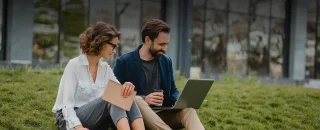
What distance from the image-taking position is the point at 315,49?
2720cm

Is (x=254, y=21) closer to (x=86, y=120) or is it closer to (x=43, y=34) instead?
(x=43, y=34)

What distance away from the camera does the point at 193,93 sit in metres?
5.50

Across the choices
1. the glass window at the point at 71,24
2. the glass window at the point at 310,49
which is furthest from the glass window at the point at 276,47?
the glass window at the point at 71,24

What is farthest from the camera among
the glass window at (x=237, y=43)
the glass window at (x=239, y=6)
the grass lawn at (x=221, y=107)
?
the glass window at (x=237, y=43)

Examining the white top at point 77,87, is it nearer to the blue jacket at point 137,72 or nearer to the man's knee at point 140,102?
the man's knee at point 140,102

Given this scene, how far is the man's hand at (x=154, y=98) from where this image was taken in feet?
18.5

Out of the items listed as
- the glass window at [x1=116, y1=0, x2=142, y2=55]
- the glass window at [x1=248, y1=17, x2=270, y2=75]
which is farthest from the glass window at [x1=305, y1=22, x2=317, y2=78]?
the glass window at [x1=116, y1=0, x2=142, y2=55]

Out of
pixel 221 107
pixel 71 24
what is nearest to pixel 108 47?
pixel 221 107

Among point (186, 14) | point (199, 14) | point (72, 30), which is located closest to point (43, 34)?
point (72, 30)

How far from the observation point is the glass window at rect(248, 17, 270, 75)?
25.4 meters

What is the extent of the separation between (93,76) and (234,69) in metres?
20.1

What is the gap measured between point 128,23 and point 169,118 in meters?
15.8

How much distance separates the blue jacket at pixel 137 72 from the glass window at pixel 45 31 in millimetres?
13490

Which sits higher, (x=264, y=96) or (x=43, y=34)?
(x=43, y=34)
